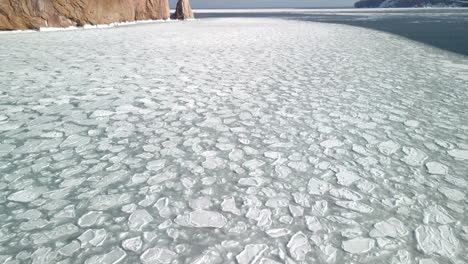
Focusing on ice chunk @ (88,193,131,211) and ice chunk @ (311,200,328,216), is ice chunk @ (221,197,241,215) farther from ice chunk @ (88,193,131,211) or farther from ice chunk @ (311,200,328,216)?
ice chunk @ (88,193,131,211)

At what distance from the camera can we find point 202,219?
3.72ft

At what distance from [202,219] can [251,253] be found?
0.26m

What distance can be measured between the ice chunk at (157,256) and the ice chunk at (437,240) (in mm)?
877

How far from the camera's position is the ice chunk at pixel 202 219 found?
1.11m

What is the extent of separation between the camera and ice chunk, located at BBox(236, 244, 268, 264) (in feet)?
3.10

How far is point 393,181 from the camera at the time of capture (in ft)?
4.53

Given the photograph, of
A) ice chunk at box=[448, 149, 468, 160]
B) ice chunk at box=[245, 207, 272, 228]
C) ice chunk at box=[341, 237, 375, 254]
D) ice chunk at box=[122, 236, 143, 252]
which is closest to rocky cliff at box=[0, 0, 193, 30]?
ice chunk at box=[122, 236, 143, 252]

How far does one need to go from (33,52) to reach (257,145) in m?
5.01

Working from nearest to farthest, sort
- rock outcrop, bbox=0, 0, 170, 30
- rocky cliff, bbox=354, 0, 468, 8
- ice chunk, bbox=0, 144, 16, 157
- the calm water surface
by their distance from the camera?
ice chunk, bbox=0, 144, 16, 157 → the calm water surface → rock outcrop, bbox=0, 0, 170, 30 → rocky cliff, bbox=354, 0, 468, 8

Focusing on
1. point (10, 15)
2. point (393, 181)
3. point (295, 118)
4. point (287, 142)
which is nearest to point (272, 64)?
point (295, 118)

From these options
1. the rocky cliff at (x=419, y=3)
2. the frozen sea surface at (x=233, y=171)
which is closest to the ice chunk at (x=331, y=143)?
the frozen sea surface at (x=233, y=171)

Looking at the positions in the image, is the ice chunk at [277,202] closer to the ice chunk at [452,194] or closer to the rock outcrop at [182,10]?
the ice chunk at [452,194]

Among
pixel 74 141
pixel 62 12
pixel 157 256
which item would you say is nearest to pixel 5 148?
pixel 74 141

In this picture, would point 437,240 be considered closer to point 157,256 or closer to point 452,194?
point 452,194
